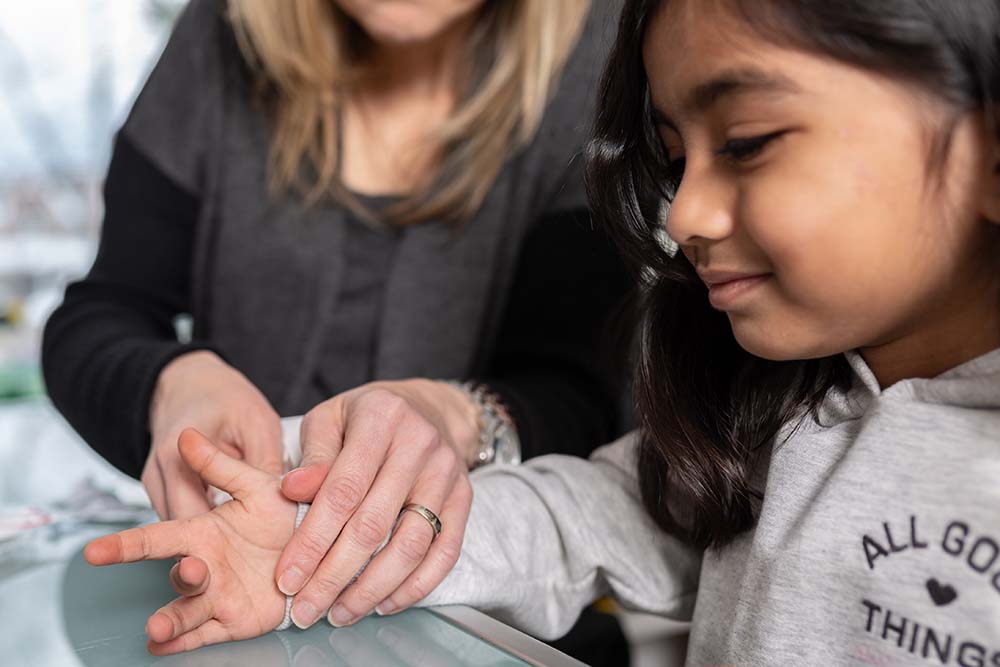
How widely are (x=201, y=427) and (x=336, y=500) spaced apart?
7.0 inches

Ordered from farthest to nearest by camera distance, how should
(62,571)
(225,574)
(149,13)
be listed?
(149,13), (62,571), (225,574)

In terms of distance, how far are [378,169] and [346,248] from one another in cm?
10

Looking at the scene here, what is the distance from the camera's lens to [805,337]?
53 cm

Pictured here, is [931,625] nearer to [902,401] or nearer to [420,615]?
[902,401]

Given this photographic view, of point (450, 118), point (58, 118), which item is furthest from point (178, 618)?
point (58, 118)

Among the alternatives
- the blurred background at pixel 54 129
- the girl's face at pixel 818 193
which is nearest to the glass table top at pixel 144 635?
the girl's face at pixel 818 193

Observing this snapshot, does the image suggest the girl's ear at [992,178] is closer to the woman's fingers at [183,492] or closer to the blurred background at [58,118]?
the woman's fingers at [183,492]

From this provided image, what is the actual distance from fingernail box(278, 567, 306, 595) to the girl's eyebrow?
343 millimetres

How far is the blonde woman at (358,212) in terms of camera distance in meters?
1.02

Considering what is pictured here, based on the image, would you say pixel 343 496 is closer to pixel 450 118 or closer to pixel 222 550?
pixel 222 550

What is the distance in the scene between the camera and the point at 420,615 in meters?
0.63

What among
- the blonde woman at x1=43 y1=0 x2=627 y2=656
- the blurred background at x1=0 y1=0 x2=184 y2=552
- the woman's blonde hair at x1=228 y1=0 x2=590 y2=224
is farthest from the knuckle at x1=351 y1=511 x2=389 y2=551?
the blurred background at x1=0 y1=0 x2=184 y2=552

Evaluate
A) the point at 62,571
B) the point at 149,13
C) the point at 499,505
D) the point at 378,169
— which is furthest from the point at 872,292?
the point at 149,13

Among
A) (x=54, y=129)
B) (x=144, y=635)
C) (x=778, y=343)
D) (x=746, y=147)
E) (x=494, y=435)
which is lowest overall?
(x=54, y=129)
